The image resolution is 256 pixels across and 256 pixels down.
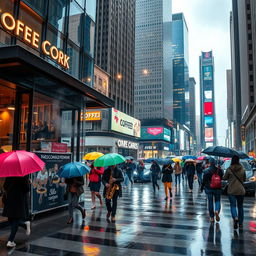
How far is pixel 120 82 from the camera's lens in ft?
282

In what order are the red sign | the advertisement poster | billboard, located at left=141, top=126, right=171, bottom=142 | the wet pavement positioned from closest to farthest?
the wet pavement
the advertisement poster
billboard, located at left=141, top=126, right=171, bottom=142
the red sign

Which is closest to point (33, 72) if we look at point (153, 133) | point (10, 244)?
point (10, 244)

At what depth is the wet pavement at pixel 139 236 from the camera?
5.62 m

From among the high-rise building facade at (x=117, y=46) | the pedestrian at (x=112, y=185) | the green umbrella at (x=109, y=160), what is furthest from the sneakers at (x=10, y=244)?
the high-rise building facade at (x=117, y=46)

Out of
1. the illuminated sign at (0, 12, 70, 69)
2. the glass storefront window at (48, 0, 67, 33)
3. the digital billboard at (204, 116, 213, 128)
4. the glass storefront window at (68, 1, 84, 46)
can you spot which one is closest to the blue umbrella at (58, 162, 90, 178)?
the illuminated sign at (0, 12, 70, 69)

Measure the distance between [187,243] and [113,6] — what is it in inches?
3484

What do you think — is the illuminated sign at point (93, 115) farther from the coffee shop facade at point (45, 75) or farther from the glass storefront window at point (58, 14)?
the glass storefront window at point (58, 14)

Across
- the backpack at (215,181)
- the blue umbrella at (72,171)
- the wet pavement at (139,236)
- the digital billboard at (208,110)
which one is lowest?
the wet pavement at (139,236)

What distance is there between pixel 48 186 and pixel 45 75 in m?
3.75

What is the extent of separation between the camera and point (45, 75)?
355 inches

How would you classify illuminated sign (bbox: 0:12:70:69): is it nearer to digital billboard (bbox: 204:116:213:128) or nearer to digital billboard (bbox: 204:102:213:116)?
digital billboard (bbox: 204:116:213:128)

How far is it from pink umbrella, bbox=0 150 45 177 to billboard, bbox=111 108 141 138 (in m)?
57.6

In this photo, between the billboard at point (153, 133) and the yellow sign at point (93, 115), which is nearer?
the yellow sign at point (93, 115)

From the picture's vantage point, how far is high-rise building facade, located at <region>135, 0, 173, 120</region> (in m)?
150
